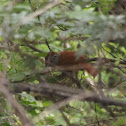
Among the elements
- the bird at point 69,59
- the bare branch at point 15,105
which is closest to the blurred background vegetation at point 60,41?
the bird at point 69,59

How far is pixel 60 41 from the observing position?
320 cm

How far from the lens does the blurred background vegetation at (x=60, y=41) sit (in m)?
1.86

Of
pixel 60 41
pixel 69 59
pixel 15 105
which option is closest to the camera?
pixel 15 105

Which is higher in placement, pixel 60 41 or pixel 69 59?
pixel 60 41

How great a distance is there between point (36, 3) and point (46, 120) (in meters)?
1.38

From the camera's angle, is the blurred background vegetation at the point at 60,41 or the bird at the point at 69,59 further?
the bird at the point at 69,59

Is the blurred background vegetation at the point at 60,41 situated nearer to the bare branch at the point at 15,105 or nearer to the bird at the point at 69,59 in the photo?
the bird at the point at 69,59

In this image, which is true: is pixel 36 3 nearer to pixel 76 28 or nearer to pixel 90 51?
pixel 76 28

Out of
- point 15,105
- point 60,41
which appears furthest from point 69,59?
point 15,105

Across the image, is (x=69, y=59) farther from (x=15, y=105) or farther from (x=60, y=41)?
(x=15, y=105)

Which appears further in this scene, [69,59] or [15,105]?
[69,59]

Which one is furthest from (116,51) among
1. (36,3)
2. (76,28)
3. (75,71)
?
(76,28)

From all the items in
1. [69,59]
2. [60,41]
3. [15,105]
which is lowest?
[69,59]

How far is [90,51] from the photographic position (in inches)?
74.9
